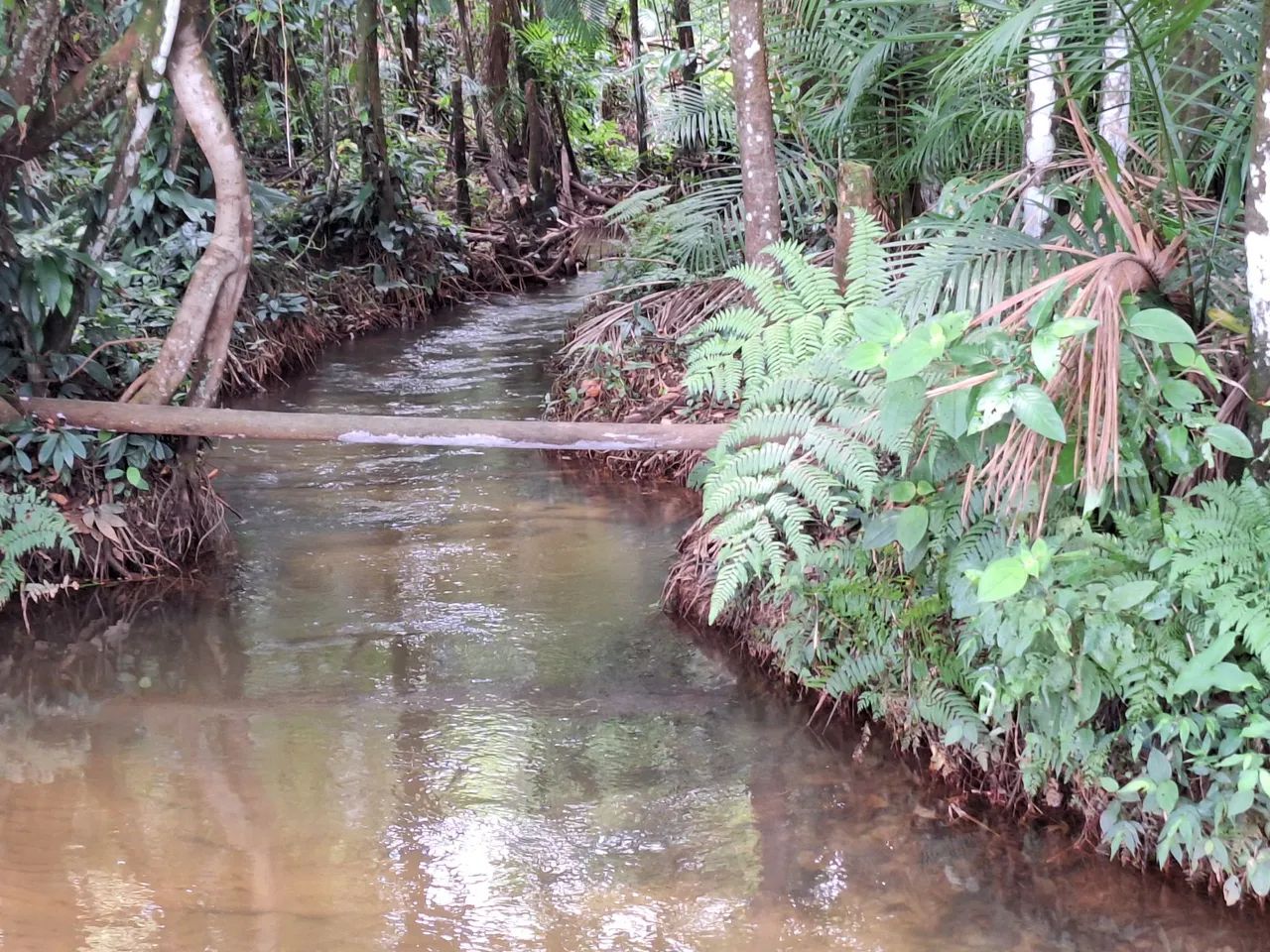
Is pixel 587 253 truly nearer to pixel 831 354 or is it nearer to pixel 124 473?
pixel 124 473

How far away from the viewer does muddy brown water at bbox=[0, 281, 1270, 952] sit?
2969 mm

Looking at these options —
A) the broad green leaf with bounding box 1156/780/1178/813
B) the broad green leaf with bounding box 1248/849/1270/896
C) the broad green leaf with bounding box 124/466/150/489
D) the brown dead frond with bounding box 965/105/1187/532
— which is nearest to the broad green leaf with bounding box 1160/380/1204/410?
the brown dead frond with bounding box 965/105/1187/532

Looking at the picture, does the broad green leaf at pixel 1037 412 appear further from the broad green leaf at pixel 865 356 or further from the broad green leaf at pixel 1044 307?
the broad green leaf at pixel 865 356

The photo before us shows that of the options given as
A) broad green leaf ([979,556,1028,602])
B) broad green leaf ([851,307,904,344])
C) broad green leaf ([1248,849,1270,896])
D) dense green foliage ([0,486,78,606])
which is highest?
broad green leaf ([851,307,904,344])

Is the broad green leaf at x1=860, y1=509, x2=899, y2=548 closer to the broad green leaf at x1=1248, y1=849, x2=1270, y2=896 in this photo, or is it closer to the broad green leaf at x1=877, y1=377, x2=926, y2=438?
the broad green leaf at x1=877, y1=377, x2=926, y2=438

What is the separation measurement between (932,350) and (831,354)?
35.3 inches

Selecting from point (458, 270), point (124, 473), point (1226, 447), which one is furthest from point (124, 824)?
point (458, 270)

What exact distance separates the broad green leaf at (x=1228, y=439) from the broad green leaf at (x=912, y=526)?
2.52ft

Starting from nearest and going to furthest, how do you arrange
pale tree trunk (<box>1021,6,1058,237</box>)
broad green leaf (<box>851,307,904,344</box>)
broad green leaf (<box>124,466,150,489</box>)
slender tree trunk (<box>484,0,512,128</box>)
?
broad green leaf (<box>851,307,904,344</box>)
pale tree trunk (<box>1021,6,1058,237</box>)
broad green leaf (<box>124,466,150,489</box>)
slender tree trunk (<box>484,0,512,128</box>)

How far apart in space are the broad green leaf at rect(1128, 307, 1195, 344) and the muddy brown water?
1.43 m

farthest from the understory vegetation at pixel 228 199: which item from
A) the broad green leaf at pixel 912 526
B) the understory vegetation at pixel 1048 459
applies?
the broad green leaf at pixel 912 526

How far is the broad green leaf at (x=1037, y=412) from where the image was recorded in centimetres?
267

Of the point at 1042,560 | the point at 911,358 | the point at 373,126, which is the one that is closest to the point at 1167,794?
the point at 1042,560

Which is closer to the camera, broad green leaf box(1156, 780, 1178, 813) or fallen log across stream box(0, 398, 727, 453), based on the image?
broad green leaf box(1156, 780, 1178, 813)
